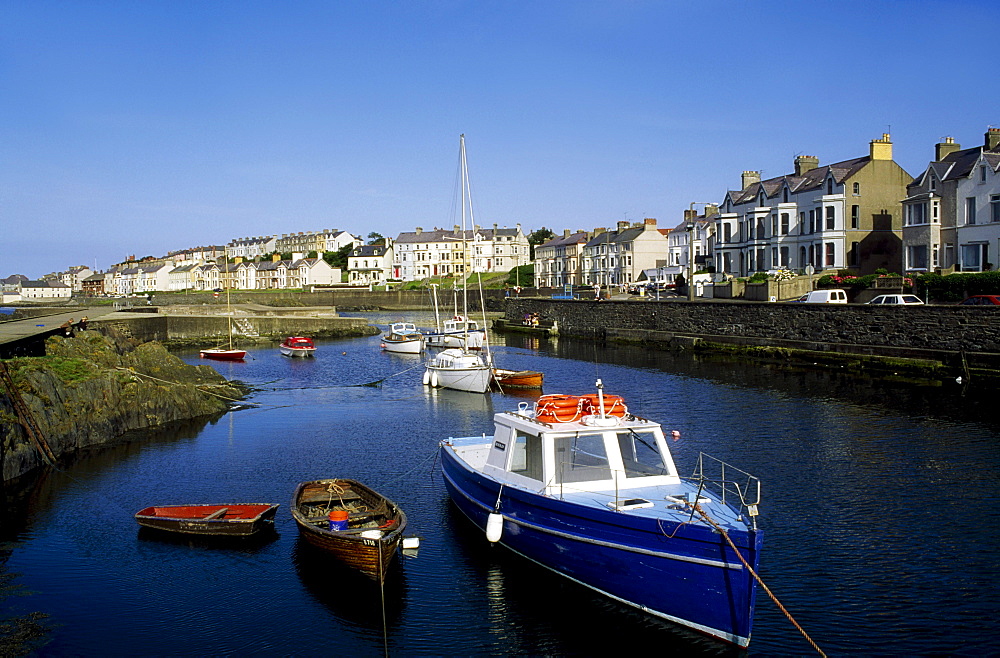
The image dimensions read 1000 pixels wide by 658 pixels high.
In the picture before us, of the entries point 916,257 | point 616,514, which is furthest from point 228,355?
point 616,514

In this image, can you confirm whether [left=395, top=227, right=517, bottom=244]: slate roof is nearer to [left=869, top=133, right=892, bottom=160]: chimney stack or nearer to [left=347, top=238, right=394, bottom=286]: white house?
[left=347, top=238, right=394, bottom=286]: white house

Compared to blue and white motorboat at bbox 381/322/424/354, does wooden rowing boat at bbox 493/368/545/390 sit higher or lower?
lower

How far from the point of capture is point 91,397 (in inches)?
1164

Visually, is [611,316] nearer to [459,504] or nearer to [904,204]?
[904,204]

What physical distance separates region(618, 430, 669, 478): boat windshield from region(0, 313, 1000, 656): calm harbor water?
95.7 inches

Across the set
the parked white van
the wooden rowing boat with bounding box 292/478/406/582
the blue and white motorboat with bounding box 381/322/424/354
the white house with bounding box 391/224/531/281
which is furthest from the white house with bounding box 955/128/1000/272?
the white house with bounding box 391/224/531/281

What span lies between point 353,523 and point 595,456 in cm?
526

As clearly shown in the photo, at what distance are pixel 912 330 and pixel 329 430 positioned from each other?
29.1 metres

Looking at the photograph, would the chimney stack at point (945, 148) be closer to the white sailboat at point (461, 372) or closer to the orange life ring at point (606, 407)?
the white sailboat at point (461, 372)

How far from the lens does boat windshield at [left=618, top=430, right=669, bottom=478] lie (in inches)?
575

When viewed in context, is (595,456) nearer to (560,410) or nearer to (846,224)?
(560,410)

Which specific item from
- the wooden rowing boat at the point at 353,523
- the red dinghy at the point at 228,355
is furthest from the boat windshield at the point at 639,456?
the red dinghy at the point at 228,355

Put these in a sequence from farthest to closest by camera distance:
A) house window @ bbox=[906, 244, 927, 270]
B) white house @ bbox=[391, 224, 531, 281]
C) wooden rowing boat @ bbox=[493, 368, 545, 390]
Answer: white house @ bbox=[391, 224, 531, 281] → house window @ bbox=[906, 244, 927, 270] → wooden rowing boat @ bbox=[493, 368, 545, 390]

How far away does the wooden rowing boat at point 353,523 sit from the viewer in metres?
14.7
